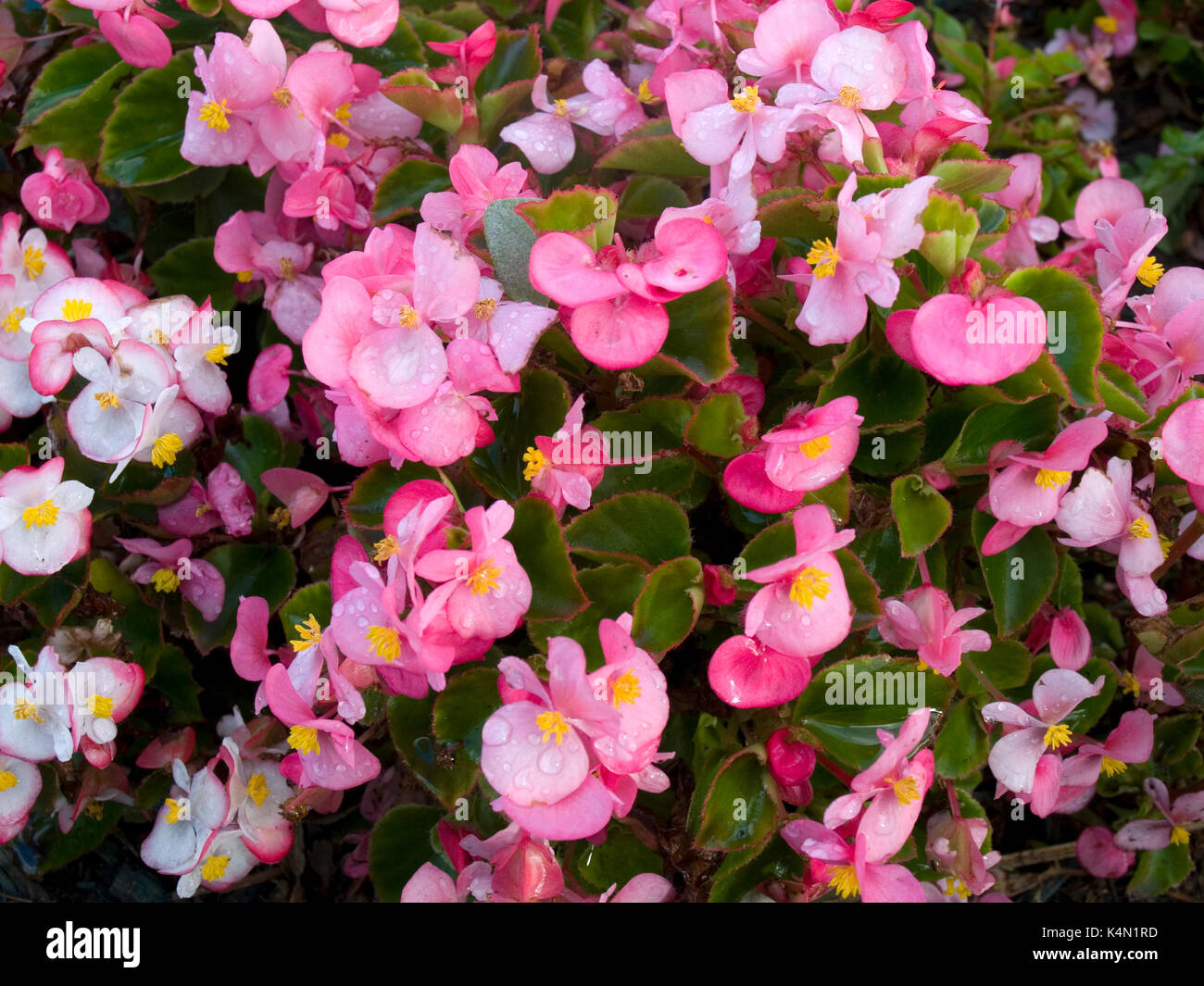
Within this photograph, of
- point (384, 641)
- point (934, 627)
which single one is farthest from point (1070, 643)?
point (384, 641)

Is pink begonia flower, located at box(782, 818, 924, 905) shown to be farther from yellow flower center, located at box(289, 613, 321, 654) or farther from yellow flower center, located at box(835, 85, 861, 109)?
yellow flower center, located at box(835, 85, 861, 109)

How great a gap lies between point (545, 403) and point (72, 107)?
695mm

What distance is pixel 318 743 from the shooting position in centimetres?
82

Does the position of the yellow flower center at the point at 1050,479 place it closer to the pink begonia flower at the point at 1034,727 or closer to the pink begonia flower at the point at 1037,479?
the pink begonia flower at the point at 1037,479

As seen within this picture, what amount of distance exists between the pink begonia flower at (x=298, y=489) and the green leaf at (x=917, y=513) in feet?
1.75

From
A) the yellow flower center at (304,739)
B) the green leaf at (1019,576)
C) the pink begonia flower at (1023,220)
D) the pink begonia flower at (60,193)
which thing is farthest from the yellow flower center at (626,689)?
the pink begonia flower at (60,193)

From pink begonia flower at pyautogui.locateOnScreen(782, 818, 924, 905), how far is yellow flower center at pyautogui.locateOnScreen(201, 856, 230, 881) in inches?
20.6

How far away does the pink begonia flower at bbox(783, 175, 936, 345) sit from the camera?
76 cm

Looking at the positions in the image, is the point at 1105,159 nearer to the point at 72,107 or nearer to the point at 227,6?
the point at 227,6

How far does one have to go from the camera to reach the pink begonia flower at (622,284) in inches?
29.3

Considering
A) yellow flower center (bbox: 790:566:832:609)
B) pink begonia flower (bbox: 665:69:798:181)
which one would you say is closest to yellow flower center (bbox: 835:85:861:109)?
pink begonia flower (bbox: 665:69:798:181)

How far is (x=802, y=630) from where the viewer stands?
734 mm

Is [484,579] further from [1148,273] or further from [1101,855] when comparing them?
[1101,855]

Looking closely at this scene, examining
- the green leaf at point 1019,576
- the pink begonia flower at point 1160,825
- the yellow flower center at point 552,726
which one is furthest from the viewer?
the pink begonia flower at point 1160,825
